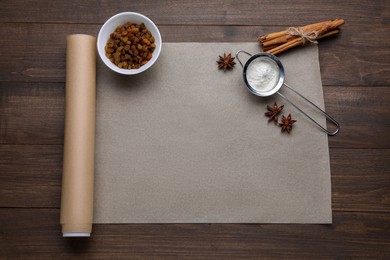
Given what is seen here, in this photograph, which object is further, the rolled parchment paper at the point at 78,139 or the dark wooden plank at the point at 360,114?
the dark wooden plank at the point at 360,114

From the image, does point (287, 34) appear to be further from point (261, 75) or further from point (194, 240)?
point (194, 240)

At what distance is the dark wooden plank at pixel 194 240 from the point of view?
3.61ft

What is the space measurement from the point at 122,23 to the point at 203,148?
40 centimetres

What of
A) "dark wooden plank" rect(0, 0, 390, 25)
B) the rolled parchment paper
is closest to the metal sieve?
"dark wooden plank" rect(0, 0, 390, 25)

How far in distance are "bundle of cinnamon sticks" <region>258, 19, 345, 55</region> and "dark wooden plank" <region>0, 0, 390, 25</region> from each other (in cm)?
4

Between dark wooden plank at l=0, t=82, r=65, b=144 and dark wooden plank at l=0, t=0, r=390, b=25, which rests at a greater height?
dark wooden plank at l=0, t=0, r=390, b=25

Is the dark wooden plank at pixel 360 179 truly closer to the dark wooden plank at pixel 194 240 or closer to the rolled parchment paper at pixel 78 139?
the dark wooden plank at pixel 194 240

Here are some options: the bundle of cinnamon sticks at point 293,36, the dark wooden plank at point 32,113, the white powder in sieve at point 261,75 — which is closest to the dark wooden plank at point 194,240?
the dark wooden plank at point 32,113

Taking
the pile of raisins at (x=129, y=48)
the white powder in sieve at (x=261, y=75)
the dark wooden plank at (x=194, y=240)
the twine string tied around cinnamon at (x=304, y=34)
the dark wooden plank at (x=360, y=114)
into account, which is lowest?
the dark wooden plank at (x=194, y=240)

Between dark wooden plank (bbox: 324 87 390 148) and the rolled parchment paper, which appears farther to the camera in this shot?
dark wooden plank (bbox: 324 87 390 148)

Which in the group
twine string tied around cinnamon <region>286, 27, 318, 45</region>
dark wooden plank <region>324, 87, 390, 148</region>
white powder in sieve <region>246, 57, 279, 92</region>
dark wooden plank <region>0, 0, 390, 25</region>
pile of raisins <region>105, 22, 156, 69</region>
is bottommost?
dark wooden plank <region>324, 87, 390, 148</region>

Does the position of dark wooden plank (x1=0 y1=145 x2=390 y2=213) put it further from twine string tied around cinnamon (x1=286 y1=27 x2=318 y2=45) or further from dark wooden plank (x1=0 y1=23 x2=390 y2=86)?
twine string tied around cinnamon (x1=286 y1=27 x2=318 y2=45)

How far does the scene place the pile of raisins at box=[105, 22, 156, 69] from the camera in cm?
111

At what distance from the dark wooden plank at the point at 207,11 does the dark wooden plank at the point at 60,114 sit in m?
0.20
